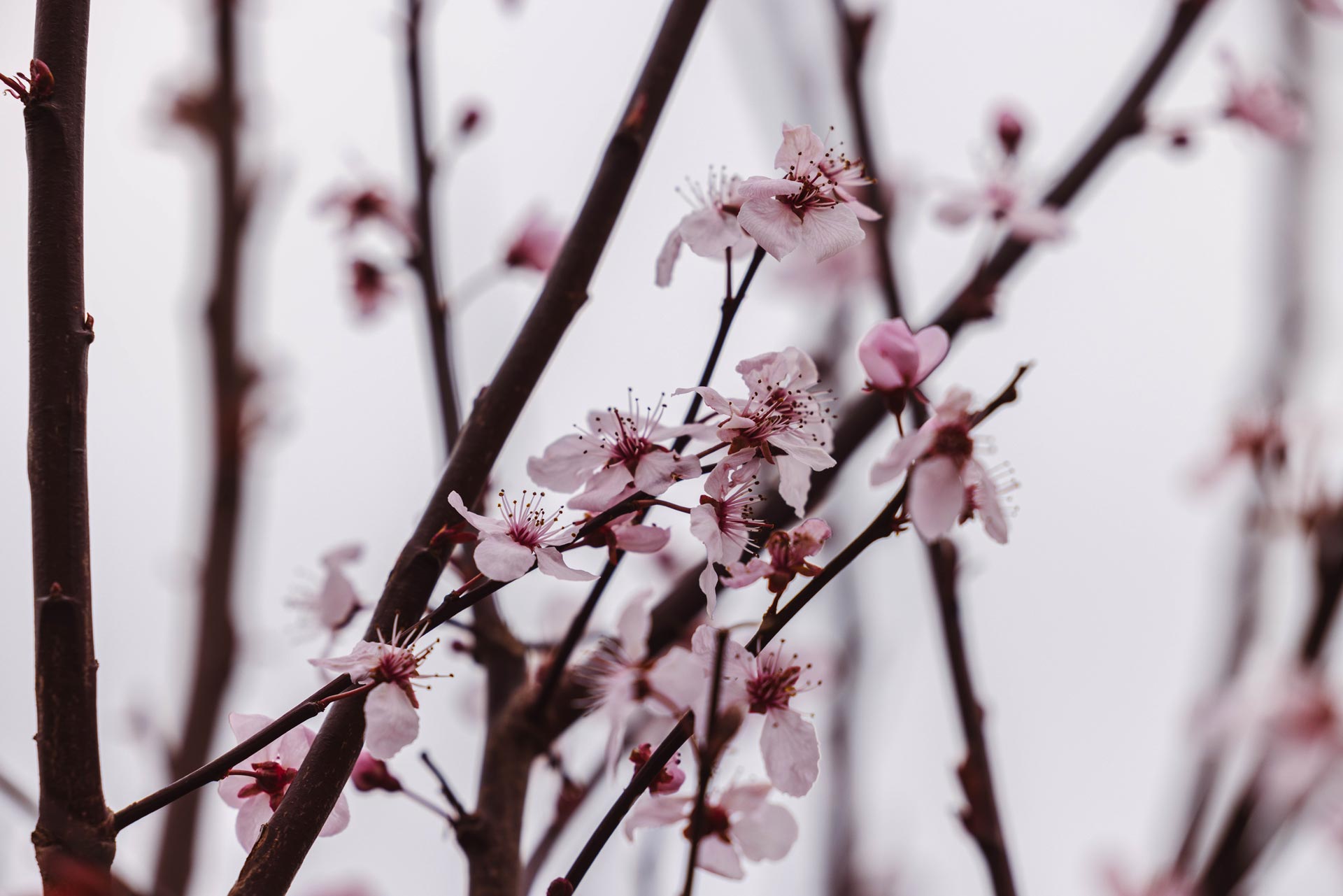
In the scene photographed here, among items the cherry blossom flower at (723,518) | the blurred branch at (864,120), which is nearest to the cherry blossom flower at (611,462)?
the cherry blossom flower at (723,518)

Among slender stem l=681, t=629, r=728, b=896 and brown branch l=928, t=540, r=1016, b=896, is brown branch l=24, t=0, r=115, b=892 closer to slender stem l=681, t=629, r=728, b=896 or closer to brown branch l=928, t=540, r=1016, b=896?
slender stem l=681, t=629, r=728, b=896

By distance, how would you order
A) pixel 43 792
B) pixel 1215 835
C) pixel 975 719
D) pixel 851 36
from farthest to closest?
pixel 851 36, pixel 1215 835, pixel 975 719, pixel 43 792

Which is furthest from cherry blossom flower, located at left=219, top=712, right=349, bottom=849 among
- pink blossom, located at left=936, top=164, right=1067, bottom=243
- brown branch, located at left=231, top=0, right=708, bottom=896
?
pink blossom, located at left=936, top=164, right=1067, bottom=243

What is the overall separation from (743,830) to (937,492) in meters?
0.42

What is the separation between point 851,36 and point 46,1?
105 cm

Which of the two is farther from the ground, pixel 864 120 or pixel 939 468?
pixel 864 120

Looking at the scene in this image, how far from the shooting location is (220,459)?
186cm

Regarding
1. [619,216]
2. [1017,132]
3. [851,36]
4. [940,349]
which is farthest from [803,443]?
[1017,132]

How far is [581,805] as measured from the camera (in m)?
1.23

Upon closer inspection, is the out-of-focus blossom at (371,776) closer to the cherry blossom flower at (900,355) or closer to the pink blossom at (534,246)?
the cherry blossom flower at (900,355)

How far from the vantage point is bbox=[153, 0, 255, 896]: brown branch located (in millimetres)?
1625

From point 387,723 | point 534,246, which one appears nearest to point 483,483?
point 387,723

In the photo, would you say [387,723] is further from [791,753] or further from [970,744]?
[970,744]

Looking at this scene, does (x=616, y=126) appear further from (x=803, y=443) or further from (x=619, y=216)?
(x=803, y=443)
